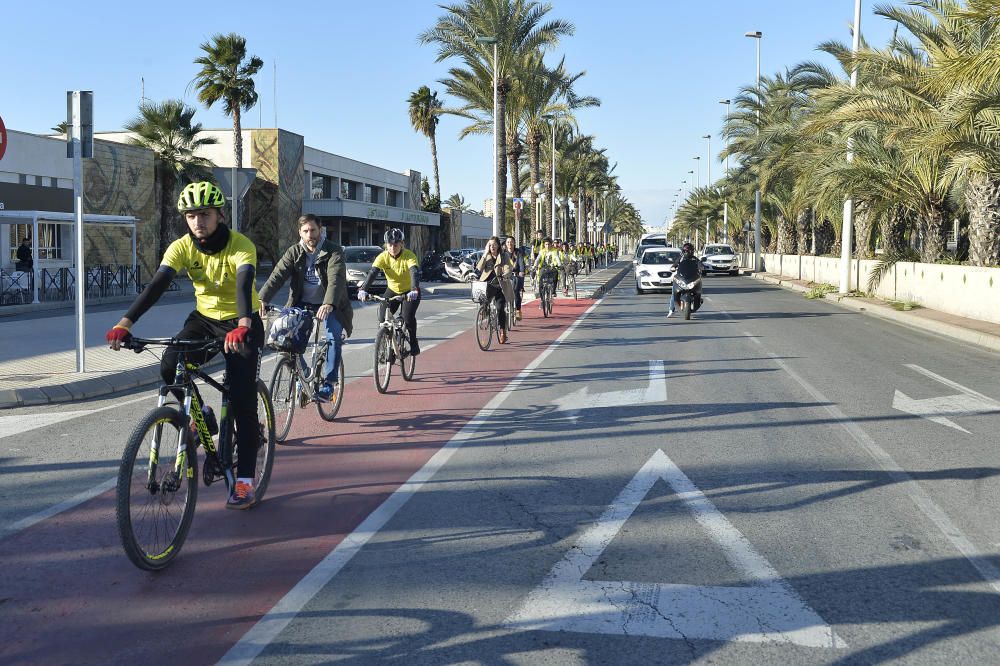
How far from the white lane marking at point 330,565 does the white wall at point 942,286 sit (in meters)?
14.6

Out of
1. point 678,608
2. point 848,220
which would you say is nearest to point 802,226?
point 848,220

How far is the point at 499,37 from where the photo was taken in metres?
32.6

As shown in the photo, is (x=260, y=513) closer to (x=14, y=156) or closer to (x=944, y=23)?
(x=944, y=23)

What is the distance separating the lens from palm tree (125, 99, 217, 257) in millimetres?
38906

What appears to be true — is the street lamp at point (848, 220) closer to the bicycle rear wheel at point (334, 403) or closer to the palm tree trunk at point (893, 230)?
the palm tree trunk at point (893, 230)

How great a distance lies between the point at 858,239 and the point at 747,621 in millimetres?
31007

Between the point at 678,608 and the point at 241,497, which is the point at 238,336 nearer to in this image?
the point at 241,497

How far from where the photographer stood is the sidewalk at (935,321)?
1650cm

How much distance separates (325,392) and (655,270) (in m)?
24.2

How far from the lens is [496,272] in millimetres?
15133

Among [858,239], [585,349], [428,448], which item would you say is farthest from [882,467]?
[858,239]

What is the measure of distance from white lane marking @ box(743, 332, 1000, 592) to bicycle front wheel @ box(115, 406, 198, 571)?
3899 millimetres

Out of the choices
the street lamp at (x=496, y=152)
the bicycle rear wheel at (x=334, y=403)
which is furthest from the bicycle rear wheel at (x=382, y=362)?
the street lamp at (x=496, y=152)

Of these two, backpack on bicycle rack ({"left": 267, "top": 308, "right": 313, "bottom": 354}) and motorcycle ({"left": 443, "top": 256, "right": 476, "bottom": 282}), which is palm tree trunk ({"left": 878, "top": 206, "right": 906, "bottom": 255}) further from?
backpack on bicycle rack ({"left": 267, "top": 308, "right": 313, "bottom": 354})
